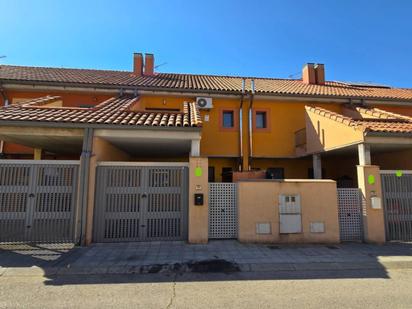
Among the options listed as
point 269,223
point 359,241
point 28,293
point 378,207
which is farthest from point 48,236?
point 378,207

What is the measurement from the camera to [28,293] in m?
4.42

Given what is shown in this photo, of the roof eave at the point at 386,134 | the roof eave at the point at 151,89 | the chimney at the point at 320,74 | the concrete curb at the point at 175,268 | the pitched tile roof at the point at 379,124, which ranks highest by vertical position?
the chimney at the point at 320,74

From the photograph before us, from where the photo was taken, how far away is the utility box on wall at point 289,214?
25.6 ft

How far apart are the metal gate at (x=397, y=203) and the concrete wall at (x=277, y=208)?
1878 millimetres

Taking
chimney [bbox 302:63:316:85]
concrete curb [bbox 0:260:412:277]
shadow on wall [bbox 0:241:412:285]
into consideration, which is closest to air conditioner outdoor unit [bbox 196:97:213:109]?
shadow on wall [bbox 0:241:412:285]

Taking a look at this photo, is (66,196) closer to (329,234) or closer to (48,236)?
(48,236)

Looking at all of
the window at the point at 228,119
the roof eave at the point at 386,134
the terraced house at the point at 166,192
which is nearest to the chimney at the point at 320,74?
the window at the point at 228,119

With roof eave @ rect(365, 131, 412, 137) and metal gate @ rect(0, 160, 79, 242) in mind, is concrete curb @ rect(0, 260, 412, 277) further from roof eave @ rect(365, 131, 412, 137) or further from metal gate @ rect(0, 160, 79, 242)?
roof eave @ rect(365, 131, 412, 137)

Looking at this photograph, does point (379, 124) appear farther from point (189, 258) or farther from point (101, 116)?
point (101, 116)

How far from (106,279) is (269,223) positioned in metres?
4.85

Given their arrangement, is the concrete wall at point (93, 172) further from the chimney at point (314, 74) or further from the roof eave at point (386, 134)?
the chimney at point (314, 74)

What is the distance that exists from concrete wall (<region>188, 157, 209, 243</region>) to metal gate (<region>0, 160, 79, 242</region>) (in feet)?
11.3

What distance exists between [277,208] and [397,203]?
4165 millimetres

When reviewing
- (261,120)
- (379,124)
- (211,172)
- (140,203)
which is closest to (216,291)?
(140,203)
